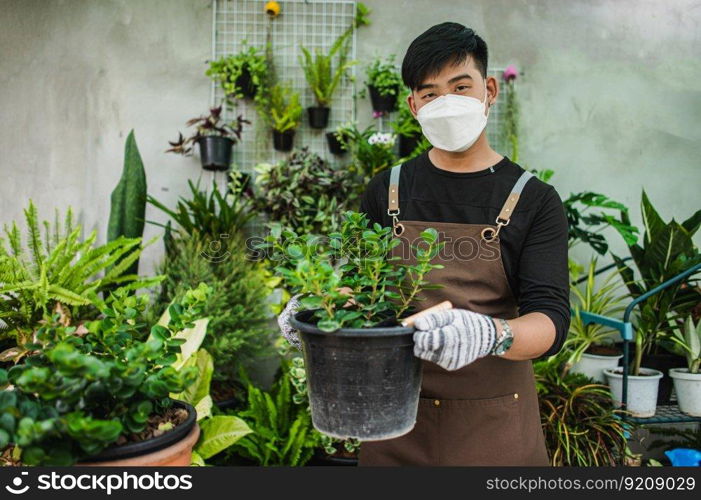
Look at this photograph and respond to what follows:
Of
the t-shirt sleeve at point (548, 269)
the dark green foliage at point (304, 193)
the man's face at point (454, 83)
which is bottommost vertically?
the t-shirt sleeve at point (548, 269)

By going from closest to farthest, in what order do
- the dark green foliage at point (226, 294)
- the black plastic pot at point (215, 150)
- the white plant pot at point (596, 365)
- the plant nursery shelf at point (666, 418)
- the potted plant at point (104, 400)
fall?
the potted plant at point (104, 400), the plant nursery shelf at point (666, 418), the dark green foliage at point (226, 294), the white plant pot at point (596, 365), the black plastic pot at point (215, 150)

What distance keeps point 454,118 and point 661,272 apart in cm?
188

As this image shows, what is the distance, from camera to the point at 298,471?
0.85 meters

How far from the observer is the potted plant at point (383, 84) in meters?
3.16

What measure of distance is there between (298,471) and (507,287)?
76 cm

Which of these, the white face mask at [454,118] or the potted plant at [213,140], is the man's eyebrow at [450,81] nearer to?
the white face mask at [454,118]

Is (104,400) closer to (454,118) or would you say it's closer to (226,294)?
(454,118)

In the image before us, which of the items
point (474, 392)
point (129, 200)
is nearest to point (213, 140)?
point (129, 200)

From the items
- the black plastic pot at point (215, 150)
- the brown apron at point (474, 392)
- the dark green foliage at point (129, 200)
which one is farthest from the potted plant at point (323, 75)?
the brown apron at point (474, 392)

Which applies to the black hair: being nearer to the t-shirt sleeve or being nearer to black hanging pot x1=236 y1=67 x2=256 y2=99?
the t-shirt sleeve

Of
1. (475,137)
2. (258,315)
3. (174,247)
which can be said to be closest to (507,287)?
(475,137)

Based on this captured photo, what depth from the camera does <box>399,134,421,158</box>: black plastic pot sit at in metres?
3.15

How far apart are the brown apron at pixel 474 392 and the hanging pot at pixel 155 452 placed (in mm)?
690

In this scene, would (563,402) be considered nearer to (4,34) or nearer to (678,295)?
(678,295)
